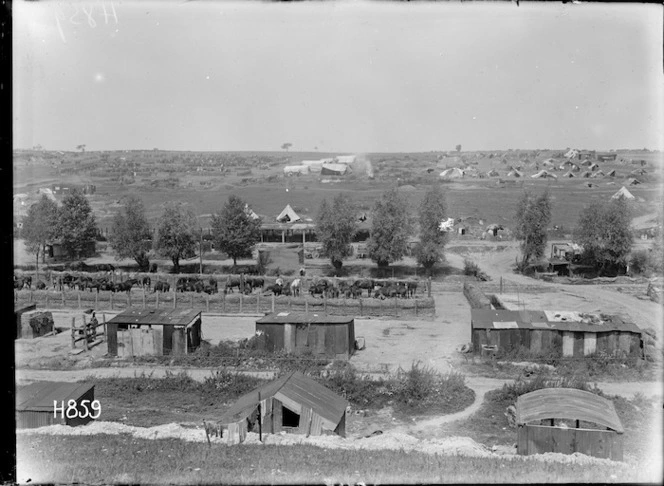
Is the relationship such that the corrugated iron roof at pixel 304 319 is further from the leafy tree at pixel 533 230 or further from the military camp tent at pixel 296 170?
the military camp tent at pixel 296 170

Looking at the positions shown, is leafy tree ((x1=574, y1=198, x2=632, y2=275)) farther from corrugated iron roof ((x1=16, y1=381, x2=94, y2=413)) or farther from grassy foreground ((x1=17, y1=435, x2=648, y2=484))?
corrugated iron roof ((x1=16, y1=381, x2=94, y2=413))

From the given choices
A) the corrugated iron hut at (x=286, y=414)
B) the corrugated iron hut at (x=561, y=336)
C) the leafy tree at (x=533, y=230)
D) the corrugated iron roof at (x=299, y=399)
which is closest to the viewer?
the corrugated iron hut at (x=286, y=414)

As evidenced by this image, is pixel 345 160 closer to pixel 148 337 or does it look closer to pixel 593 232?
pixel 593 232

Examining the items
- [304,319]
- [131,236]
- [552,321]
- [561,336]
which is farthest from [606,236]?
[131,236]

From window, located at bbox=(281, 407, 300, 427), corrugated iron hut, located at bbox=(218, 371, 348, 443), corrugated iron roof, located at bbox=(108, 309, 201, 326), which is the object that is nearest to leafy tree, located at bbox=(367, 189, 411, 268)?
corrugated iron roof, located at bbox=(108, 309, 201, 326)

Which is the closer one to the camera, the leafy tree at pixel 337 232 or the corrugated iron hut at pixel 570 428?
the corrugated iron hut at pixel 570 428

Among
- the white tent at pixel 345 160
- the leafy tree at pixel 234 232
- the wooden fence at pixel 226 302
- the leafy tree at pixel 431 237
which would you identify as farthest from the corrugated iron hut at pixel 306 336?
the white tent at pixel 345 160
